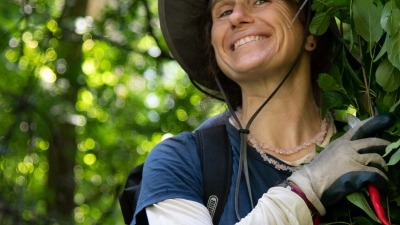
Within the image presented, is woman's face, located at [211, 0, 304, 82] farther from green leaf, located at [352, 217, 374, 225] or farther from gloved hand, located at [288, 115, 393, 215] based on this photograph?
green leaf, located at [352, 217, 374, 225]

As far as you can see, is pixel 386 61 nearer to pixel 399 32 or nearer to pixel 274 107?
pixel 399 32

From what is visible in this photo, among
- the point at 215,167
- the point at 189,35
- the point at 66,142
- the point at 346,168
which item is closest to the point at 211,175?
the point at 215,167

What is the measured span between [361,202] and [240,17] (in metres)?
0.85

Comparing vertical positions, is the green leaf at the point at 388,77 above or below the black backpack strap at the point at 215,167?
above

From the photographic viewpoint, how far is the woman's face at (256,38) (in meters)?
3.11

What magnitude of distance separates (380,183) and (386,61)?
37 centimetres

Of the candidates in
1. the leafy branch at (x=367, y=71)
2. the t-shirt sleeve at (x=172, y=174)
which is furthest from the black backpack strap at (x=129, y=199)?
the leafy branch at (x=367, y=71)

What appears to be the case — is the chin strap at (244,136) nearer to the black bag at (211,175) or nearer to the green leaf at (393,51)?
the black bag at (211,175)

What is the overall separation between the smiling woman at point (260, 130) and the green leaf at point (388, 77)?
0.10 m

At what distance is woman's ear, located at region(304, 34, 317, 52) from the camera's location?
129 inches

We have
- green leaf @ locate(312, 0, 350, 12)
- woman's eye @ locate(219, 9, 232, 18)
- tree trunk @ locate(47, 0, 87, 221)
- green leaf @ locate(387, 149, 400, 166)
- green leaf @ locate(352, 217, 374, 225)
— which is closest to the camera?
green leaf @ locate(387, 149, 400, 166)

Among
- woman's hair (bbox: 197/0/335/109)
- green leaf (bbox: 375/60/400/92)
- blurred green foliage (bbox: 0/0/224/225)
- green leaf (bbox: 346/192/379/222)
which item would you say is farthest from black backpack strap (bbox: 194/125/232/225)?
blurred green foliage (bbox: 0/0/224/225)

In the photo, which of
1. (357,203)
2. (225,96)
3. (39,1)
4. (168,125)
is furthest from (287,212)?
(168,125)

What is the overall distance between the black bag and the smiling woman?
0.6 inches
